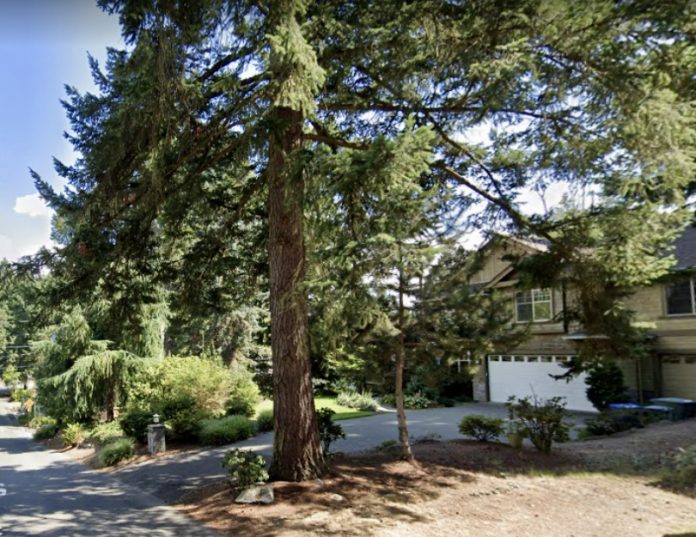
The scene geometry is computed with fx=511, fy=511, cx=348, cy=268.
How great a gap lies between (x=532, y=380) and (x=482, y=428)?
10.9 metres

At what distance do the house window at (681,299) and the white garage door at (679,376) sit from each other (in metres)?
1.51

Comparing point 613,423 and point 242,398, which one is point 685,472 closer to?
point 613,423

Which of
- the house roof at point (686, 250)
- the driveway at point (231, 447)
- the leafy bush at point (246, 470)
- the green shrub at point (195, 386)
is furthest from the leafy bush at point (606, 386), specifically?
the leafy bush at point (246, 470)

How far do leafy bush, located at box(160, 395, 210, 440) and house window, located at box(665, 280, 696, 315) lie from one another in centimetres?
1555

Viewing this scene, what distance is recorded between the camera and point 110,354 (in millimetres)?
17984

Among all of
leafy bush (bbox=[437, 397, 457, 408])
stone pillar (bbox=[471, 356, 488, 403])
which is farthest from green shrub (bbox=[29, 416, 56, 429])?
stone pillar (bbox=[471, 356, 488, 403])

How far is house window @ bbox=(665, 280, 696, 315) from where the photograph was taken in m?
16.5

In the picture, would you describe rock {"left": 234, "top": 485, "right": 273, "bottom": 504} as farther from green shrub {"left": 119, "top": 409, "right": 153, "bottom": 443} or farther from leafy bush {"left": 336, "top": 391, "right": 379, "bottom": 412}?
leafy bush {"left": 336, "top": 391, "right": 379, "bottom": 412}

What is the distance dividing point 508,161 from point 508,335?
331cm

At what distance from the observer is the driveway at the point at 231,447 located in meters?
10.0

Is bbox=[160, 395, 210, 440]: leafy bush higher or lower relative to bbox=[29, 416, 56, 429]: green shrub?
higher

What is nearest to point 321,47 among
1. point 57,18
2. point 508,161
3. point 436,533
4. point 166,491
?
point 57,18

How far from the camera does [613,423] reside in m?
14.2

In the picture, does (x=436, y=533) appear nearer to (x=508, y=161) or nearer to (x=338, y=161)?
(x=338, y=161)
